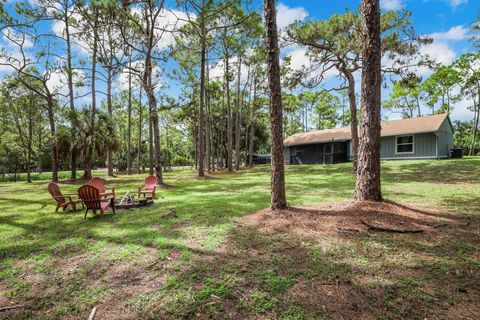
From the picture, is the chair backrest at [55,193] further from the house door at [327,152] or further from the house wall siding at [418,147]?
the house wall siding at [418,147]

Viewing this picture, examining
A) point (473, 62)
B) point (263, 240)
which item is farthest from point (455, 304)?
point (473, 62)

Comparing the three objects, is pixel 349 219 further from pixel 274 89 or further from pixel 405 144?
pixel 405 144

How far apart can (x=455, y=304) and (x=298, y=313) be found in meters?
1.55

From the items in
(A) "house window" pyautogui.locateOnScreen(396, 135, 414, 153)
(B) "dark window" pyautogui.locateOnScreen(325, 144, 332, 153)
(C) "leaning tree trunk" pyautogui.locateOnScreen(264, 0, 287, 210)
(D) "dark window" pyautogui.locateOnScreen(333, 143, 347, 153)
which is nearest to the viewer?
(C) "leaning tree trunk" pyautogui.locateOnScreen(264, 0, 287, 210)

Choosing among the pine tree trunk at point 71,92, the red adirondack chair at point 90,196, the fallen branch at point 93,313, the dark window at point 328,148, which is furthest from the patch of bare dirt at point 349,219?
the dark window at point 328,148

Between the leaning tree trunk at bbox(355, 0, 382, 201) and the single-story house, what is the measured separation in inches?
672

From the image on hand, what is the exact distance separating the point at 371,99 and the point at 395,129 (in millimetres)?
19011

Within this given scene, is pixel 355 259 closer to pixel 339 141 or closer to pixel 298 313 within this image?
pixel 298 313

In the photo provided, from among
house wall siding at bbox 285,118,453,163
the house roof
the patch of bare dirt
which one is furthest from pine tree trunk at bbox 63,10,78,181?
house wall siding at bbox 285,118,453,163

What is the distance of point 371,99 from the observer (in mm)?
5680

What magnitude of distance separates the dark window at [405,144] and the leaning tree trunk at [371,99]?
61.3ft

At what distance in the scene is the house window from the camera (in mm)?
20844

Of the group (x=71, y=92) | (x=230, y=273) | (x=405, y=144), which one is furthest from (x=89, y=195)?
(x=405, y=144)

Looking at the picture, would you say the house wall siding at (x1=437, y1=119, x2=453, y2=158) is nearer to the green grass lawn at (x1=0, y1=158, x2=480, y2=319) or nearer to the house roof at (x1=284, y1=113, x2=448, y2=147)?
the house roof at (x1=284, y1=113, x2=448, y2=147)
